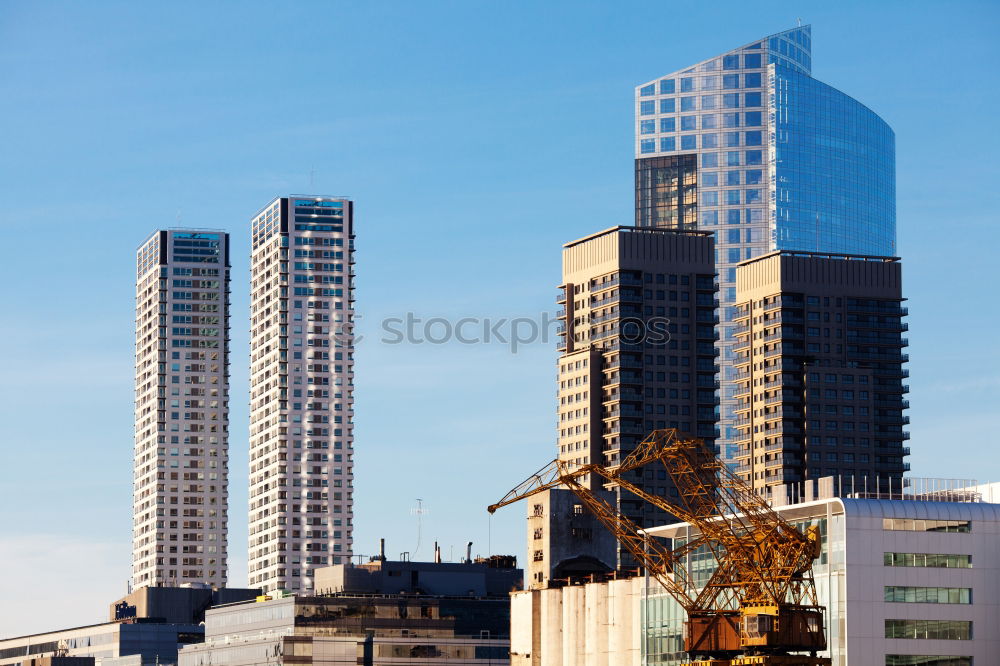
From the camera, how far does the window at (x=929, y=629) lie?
145 m

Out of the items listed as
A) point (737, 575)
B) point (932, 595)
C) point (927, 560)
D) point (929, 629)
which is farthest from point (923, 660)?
point (737, 575)

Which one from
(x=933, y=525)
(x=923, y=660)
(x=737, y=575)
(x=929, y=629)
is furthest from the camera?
(x=737, y=575)

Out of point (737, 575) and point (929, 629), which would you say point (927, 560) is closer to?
point (929, 629)

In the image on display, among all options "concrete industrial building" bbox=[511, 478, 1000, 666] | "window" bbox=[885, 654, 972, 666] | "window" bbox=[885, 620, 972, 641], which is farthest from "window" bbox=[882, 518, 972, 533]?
"window" bbox=[885, 654, 972, 666]

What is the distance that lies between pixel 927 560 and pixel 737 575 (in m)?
18.4

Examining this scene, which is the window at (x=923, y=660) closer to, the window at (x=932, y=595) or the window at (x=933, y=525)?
the window at (x=932, y=595)

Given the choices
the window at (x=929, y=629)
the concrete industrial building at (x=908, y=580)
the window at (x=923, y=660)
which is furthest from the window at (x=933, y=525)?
the window at (x=923, y=660)

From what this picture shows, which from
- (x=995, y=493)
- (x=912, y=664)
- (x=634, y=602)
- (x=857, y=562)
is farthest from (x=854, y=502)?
(x=634, y=602)

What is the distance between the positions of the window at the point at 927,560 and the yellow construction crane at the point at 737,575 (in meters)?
5.93

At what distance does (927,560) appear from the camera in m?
146

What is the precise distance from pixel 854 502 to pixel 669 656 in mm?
34938

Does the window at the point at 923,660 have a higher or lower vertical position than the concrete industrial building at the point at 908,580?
lower

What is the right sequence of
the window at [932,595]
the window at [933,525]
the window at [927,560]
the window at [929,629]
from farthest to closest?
the window at [933,525] < the window at [932,595] < the window at [927,560] < the window at [929,629]

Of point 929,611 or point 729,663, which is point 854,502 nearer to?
point 929,611
